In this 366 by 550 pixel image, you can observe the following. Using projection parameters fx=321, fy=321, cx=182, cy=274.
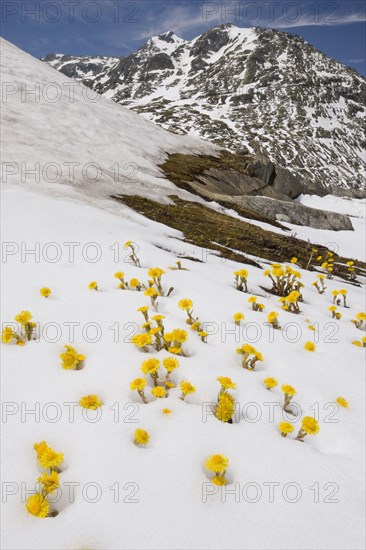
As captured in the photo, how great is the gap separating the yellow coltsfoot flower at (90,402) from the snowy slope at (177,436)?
0.08 meters

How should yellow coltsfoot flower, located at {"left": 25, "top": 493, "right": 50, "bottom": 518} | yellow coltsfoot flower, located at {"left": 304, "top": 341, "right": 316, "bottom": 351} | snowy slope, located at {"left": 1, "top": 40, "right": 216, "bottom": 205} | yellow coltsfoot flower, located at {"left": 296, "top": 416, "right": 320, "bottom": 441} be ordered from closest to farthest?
1. yellow coltsfoot flower, located at {"left": 25, "top": 493, "right": 50, "bottom": 518}
2. yellow coltsfoot flower, located at {"left": 296, "top": 416, "right": 320, "bottom": 441}
3. yellow coltsfoot flower, located at {"left": 304, "top": 341, "right": 316, "bottom": 351}
4. snowy slope, located at {"left": 1, "top": 40, "right": 216, "bottom": 205}

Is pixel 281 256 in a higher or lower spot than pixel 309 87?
lower

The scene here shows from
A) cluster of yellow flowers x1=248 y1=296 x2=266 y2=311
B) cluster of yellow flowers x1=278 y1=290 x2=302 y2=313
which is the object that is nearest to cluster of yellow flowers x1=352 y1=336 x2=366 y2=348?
cluster of yellow flowers x1=278 y1=290 x2=302 y2=313

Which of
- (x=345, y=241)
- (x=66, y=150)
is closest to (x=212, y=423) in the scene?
(x=66, y=150)

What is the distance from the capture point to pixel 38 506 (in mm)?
1985

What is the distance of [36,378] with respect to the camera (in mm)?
3004

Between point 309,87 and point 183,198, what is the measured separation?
21262cm

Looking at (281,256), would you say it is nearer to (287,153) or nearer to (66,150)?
(66,150)

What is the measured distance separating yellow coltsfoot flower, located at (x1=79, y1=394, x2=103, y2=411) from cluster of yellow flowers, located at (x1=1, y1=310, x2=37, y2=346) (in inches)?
45.6

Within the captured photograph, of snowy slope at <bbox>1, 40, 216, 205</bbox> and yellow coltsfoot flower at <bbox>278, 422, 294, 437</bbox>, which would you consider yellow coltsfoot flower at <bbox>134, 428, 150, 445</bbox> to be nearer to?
yellow coltsfoot flower at <bbox>278, 422, 294, 437</bbox>

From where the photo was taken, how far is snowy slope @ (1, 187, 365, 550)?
2.08m

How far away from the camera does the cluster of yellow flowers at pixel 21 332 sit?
3293mm

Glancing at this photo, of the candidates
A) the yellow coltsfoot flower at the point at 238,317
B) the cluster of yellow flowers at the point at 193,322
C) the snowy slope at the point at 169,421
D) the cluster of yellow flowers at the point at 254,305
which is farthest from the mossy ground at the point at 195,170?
the cluster of yellow flowers at the point at 193,322

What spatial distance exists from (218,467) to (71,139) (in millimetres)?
21737
